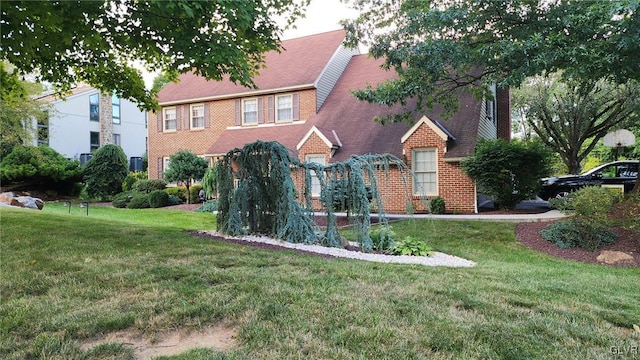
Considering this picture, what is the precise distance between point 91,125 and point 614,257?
1388 inches

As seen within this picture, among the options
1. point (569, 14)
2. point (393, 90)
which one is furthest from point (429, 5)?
point (569, 14)

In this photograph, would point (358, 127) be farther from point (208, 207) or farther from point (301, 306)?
point (301, 306)

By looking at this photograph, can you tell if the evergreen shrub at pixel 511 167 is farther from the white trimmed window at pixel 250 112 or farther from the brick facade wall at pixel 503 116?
the white trimmed window at pixel 250 112

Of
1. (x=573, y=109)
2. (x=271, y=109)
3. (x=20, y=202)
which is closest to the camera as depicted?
(x=20, y=202)

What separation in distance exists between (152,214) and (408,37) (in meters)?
11.3

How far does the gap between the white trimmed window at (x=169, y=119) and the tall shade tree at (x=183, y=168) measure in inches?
224

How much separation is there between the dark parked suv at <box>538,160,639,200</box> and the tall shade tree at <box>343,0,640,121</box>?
20.7ft

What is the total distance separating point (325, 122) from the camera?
18.5 m

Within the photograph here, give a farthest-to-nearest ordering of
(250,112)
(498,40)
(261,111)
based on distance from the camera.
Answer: (250,112), (261,111), (498,40)

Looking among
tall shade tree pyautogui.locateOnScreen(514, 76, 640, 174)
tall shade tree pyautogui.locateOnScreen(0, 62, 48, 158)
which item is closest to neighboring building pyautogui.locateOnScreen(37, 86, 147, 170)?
tall shade tree pyautogui.locateOnScreen(0, 62, 48, 158)

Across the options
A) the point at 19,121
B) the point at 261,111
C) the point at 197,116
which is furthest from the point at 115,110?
the point at 261,111

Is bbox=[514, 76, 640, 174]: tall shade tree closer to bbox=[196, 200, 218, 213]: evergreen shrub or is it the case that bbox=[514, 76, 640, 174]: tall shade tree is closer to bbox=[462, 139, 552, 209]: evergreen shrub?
bbox=[462, 139, 552, 209]: evergreen shrub

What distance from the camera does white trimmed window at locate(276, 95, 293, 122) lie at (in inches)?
805

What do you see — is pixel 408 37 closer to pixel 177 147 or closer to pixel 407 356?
pixel 407 356
